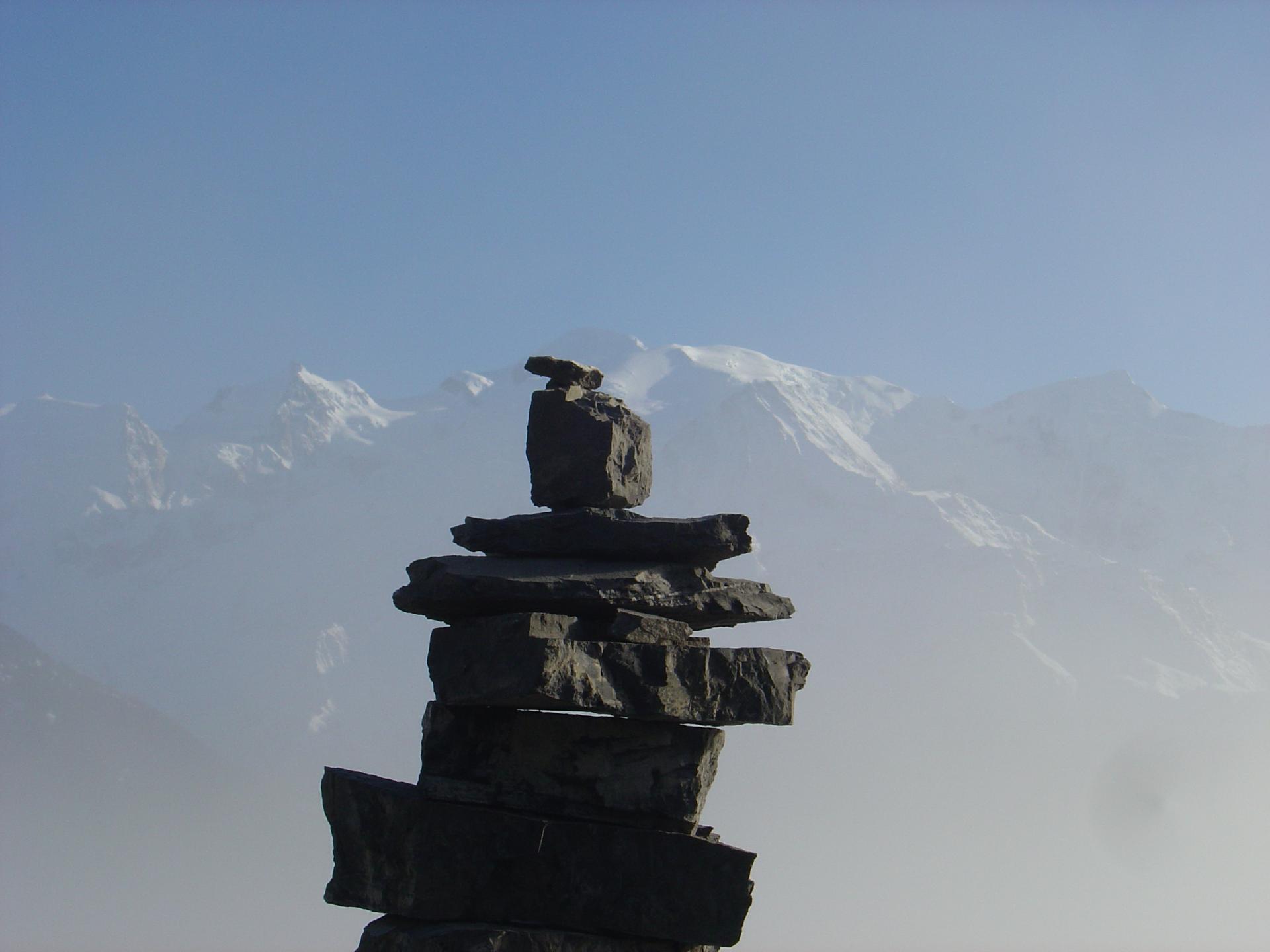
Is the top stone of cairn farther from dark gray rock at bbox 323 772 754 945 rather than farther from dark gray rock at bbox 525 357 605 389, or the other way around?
dark gray rock at bbox 323 772 754 945

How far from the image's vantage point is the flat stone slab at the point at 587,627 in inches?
305

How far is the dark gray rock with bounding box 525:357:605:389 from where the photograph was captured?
31.0ft

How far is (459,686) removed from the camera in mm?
8047

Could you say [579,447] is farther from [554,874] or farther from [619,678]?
[554,874]

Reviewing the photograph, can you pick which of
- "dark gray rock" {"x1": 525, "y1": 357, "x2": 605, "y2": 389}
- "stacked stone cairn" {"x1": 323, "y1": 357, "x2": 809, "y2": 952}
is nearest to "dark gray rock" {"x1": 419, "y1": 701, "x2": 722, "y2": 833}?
"stacked stone cairn" {"x1": 323, "y1": 357, "x2": 809, "y2": 952}

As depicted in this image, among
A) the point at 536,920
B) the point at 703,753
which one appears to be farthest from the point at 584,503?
the point at 536,920

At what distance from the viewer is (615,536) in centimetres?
875

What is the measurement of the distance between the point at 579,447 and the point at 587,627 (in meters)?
1.47

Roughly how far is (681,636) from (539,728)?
115 centimetres

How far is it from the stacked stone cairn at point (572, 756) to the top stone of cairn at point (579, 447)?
0.32 metres

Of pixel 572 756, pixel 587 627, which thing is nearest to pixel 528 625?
pixel 587 627

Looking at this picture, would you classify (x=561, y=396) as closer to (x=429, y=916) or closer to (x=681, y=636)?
(x=681, y=636)

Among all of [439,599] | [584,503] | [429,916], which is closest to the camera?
[429,916]

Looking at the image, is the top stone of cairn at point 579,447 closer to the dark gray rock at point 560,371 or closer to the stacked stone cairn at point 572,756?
the dark gray rock at point 560,371
